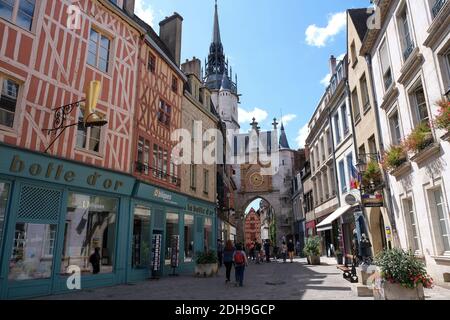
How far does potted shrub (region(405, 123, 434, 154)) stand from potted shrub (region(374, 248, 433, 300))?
3.69 m

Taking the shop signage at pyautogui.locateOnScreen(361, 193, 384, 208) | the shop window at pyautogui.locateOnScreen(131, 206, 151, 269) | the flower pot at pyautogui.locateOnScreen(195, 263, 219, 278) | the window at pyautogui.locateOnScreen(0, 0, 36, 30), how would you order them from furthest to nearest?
the flower pot at pyautogui.locateOnScreen(195, 263, 219, 278) → the shop window at pyautogui.locateOnScreen(131, 206, 151, 269) → the shop signage at pyautogui.locateOnScreen(361, 193, 384, 208) → the window at pyautogui.locateOnScreen(0, 0, 36, 30)

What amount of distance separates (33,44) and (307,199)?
1022 inches

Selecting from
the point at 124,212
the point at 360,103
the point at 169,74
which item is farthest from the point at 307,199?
the point at 124,212

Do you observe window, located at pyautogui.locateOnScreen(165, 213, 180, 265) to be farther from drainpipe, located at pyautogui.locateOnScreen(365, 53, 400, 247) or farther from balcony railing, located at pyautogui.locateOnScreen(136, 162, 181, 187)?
drainpipe, located at pyautogui.locateOnScreen(365, 53, 400, 247)

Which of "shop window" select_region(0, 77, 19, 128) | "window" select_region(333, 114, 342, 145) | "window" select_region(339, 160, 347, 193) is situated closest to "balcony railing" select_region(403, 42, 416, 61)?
"window" select_region(339, 160, 347, 193)

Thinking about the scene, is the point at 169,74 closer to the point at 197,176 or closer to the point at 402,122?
the point at 197,176

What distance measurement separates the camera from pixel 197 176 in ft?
61.7

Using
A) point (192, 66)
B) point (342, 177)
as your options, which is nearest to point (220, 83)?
point (192, 66)

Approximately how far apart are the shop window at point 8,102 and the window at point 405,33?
11.0 m

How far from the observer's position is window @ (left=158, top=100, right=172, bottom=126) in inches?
595

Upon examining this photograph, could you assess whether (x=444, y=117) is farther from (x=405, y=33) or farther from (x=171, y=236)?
(x=171, y=236)

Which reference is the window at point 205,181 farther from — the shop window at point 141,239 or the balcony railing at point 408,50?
the balcony railing at point 408,50

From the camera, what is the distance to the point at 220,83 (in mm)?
74688

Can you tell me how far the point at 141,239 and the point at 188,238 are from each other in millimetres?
4496
